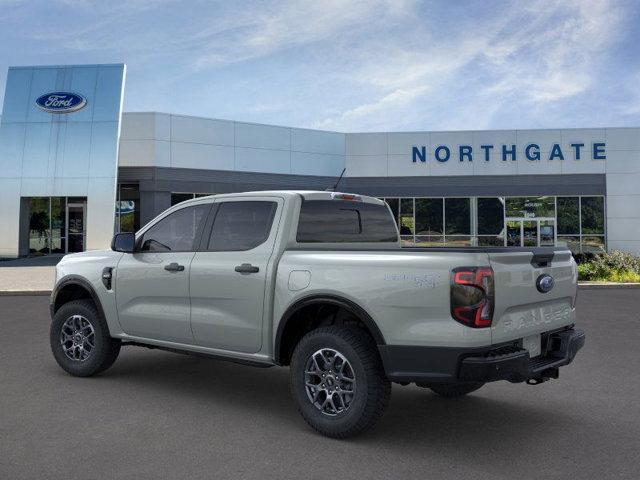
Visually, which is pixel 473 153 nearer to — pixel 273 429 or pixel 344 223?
pixel 344 223

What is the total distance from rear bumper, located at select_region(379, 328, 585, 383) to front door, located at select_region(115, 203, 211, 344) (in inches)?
86.0

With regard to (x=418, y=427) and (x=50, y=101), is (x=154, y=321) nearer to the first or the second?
(x=418, y=427)

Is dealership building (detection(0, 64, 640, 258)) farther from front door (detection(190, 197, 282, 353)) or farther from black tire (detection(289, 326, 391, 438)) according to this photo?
black tire (detection(289, 326, 391, 438))

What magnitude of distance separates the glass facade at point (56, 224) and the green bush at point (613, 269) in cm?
2163

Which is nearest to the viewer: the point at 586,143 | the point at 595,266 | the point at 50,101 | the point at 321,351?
the point at 321,351

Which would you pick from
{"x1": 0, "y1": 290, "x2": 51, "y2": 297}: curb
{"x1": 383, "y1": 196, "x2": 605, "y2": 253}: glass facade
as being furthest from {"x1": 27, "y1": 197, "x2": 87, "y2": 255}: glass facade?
{"x1": 383, "y1": 196, "x2": 605, "y2": 253}: glass facade

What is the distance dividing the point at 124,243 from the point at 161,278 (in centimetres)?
58

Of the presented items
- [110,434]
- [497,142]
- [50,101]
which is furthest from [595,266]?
[50,101]

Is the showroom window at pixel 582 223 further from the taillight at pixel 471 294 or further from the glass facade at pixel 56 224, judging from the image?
the taillight at pixel 471 294

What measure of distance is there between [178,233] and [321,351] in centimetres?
211

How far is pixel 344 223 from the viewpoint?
19.0 feet

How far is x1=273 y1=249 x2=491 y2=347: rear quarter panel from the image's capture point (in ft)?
13.6

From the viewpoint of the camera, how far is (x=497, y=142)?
3080 cm

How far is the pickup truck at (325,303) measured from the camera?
420 centimetres
